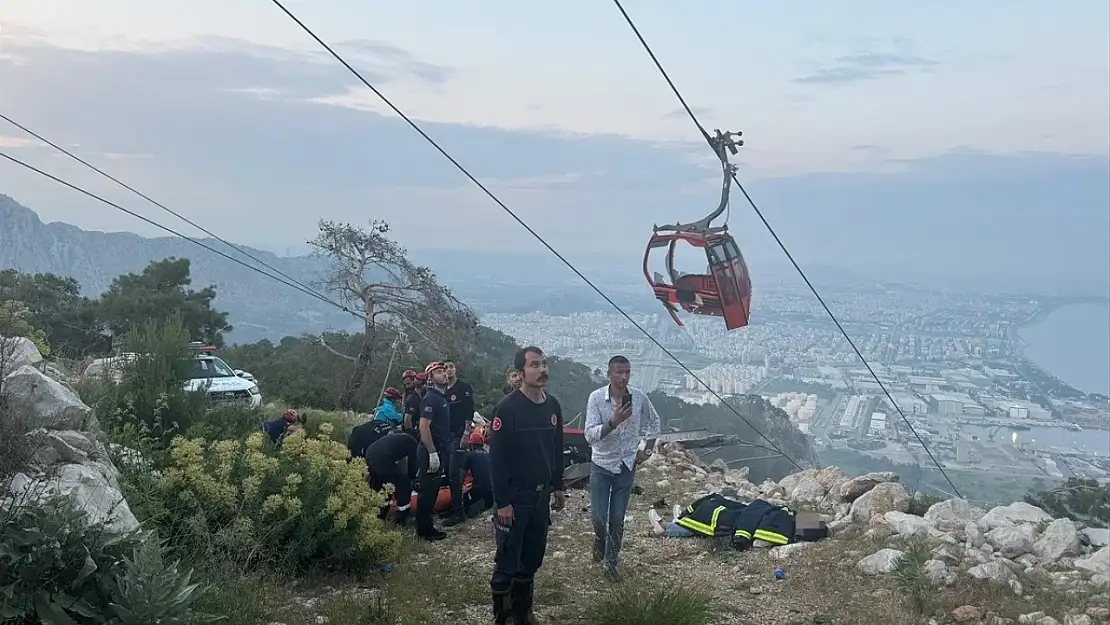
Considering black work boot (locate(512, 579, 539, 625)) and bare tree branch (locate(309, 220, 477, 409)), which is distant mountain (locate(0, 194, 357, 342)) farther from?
black work boot (locate(512, 579, 539, 625))

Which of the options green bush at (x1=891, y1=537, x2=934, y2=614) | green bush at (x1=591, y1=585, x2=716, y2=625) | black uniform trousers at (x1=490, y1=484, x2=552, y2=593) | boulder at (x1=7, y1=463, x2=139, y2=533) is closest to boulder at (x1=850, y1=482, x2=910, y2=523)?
green bush at (x1=891, y1=537, x2=934, y2=614)

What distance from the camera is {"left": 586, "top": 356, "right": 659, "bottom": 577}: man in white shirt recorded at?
19.4 ft

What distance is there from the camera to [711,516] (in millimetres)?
7637

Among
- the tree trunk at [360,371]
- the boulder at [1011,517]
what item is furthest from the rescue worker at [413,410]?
the tree trunk at [360,371]

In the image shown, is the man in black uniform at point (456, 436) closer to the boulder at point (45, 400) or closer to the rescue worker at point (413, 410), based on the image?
the rescue worker at point (413, 410)

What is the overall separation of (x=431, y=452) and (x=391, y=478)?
0.40m

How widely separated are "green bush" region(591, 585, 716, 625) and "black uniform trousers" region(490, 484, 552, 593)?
0.48m

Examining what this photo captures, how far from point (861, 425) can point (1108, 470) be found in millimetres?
5516

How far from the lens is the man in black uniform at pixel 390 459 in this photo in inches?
272

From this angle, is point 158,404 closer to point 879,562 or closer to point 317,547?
point 317,547

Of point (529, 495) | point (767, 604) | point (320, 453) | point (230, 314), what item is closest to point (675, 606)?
point (529, 495)

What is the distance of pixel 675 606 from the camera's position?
450 cm

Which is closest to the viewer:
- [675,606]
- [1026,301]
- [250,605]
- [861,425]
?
[250,605]

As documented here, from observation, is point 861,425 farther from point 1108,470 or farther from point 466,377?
point 466,377
